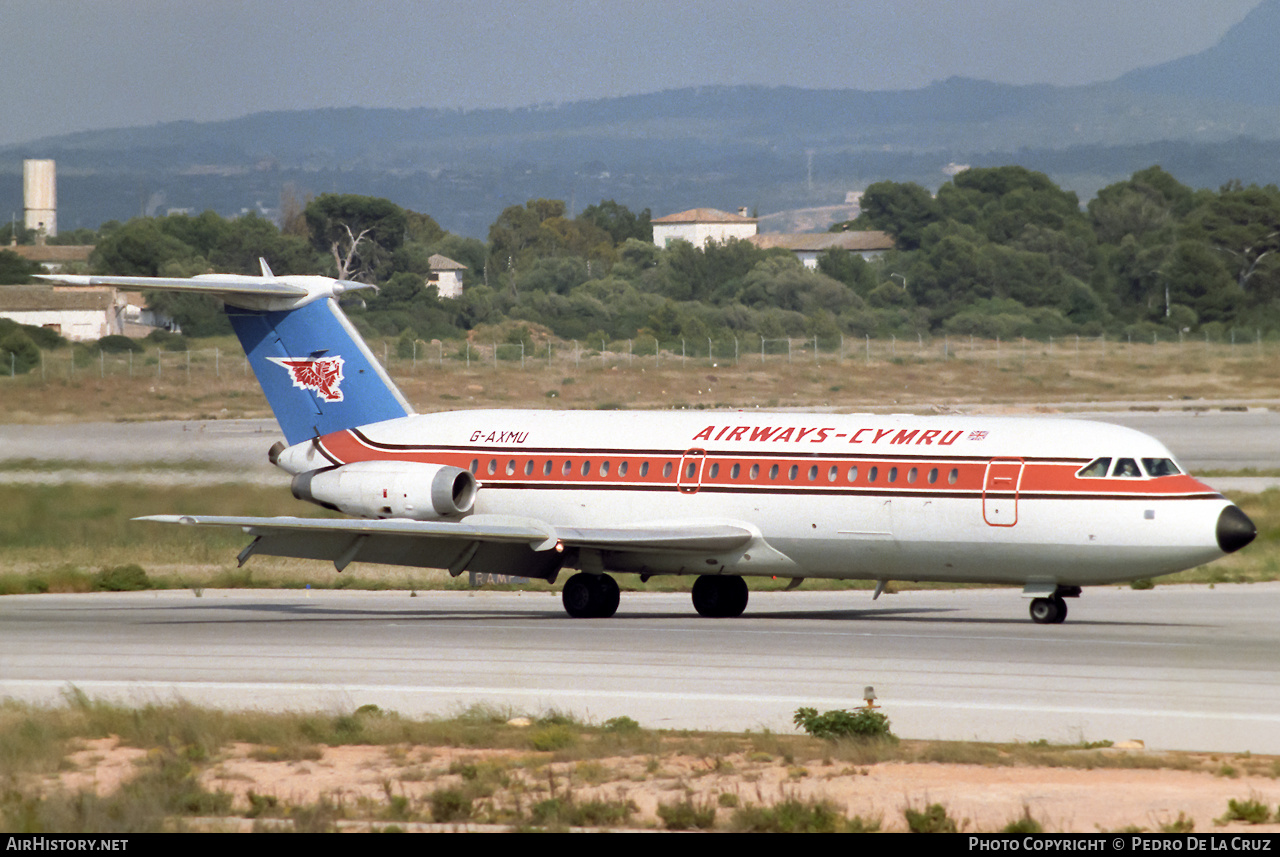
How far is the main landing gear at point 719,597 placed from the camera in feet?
104

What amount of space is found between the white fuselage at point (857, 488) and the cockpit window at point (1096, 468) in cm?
8

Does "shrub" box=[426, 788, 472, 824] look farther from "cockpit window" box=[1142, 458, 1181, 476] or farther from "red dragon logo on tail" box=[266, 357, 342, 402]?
"red dragon logo on tail" box=[266, 357, 342, 402]

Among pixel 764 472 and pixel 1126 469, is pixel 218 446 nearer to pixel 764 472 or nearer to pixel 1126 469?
pixel 764 472

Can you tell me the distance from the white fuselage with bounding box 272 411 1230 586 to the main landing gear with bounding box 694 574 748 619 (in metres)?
1.18

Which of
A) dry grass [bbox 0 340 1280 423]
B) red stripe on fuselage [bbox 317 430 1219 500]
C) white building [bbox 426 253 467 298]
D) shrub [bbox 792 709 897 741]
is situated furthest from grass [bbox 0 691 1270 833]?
white building [bbox 426 253 467 298]

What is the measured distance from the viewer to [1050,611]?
29219 mm

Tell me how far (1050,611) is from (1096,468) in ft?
9.56

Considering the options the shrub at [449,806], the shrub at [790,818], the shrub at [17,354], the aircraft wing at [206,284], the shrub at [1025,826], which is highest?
the aircraft wing at [206,284]

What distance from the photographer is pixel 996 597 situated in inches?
1415

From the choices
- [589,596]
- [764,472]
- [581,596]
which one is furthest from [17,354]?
[764,472]

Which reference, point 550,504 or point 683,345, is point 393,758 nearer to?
point 550,504

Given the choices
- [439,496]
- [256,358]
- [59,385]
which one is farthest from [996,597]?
[59,385]

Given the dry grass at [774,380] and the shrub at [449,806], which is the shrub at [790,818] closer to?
the shrub at [449,806]

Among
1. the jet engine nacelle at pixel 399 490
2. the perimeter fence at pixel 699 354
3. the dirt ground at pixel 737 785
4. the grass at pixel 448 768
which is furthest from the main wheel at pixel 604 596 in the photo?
the perimeter fence at pixel 699 354
